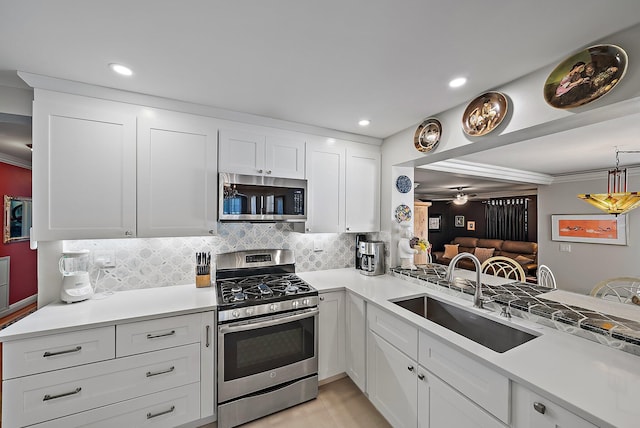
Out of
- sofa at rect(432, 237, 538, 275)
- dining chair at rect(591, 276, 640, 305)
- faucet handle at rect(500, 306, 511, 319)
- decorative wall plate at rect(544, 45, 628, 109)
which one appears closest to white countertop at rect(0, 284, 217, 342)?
faucet handle at rect(500, 306, 511, 319)

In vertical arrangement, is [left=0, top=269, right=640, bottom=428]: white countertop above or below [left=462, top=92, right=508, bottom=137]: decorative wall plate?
below

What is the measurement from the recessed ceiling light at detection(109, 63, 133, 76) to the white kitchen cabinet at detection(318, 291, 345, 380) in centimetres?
211

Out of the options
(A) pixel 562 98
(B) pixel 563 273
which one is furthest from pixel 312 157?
(B) pixel 563 273

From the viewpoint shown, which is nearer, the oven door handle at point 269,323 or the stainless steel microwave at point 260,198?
the oven door handle at point 269,323

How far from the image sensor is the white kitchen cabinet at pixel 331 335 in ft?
7.40

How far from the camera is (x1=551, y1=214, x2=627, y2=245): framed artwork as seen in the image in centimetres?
418

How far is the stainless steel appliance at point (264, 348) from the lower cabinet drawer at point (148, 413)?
0.20 meters

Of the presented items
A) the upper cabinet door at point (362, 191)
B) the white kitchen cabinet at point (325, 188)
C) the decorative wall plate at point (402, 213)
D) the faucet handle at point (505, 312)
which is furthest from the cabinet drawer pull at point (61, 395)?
the decorative wall plate at point (402, 213)

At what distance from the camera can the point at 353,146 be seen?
109 inches

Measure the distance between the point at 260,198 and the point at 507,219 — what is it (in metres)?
7.68

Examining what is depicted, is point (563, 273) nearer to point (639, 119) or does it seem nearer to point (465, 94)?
point (639, 119)

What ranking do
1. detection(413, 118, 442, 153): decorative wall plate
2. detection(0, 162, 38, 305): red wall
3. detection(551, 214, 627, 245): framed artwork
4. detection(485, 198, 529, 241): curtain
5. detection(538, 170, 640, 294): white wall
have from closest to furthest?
detection(413, 118, 442, 153): decorative wall plate, detection(0, 162, 38, 305): red wall, detection(538, 170, 640, 294): white wall, detection(551, 214, 627, 245): framed artwork, detection(485, 198, 529, 241): curtain

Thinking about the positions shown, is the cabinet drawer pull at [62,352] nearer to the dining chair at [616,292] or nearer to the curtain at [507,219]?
the dining chair at [616,292]

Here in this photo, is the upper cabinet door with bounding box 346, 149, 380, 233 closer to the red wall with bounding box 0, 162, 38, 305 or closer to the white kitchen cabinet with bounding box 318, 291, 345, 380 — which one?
the white kitchen cabinet with bounding box 318, 291, 345, 380
